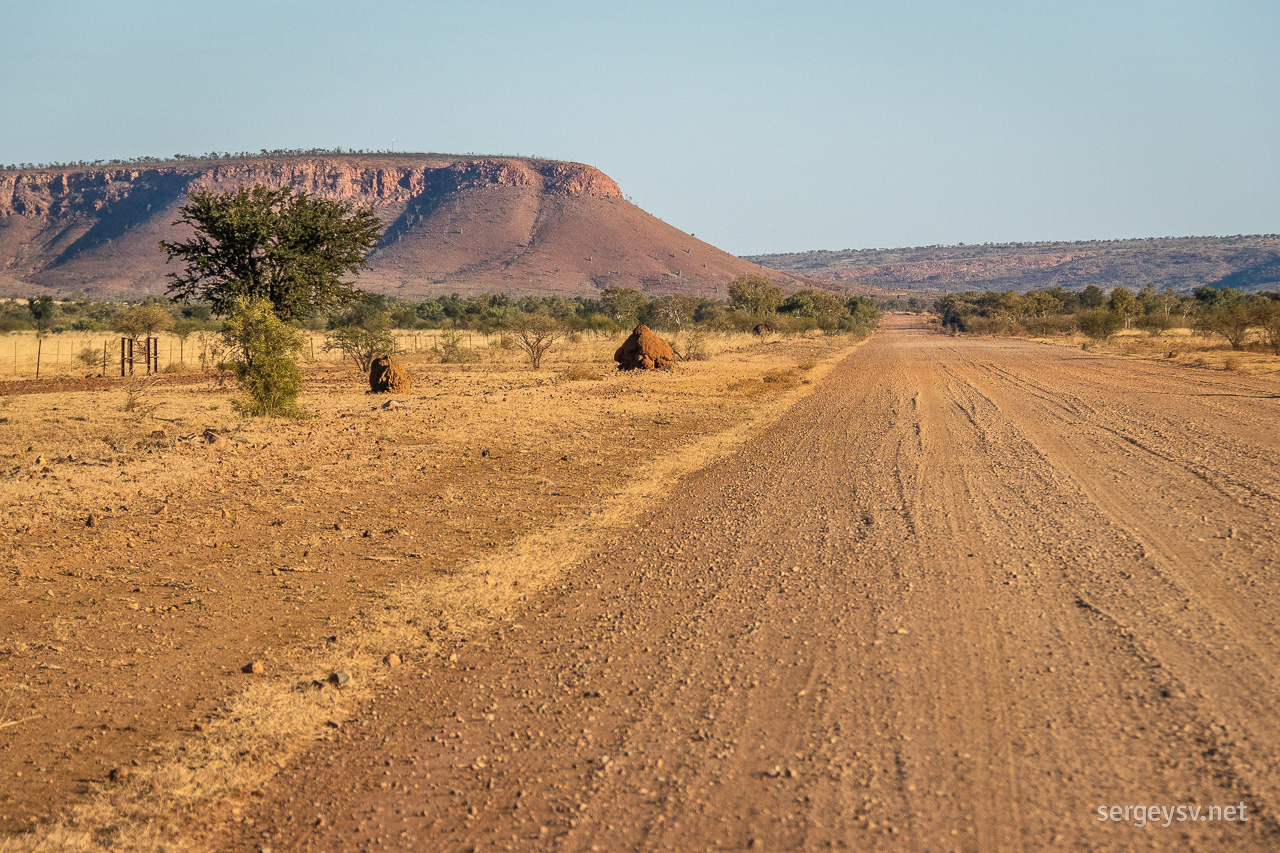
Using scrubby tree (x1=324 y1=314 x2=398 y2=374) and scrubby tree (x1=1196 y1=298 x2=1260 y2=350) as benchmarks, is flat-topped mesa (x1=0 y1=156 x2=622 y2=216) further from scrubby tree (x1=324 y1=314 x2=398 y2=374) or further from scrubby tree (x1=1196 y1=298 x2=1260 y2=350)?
scrubby tree (x1=324 y1=314 x2=398 y2=374)

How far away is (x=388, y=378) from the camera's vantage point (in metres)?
23.3

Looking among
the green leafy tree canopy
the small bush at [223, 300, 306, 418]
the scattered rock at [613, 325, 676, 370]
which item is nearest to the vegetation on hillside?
the scattered rock at [613, 325, 676, 370]

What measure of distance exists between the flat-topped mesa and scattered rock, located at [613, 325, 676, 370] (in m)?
136

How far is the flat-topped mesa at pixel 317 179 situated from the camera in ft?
493

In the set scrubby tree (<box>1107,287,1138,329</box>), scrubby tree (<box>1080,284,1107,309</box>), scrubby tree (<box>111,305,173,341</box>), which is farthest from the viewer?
scrubby tree (<box>1080,284,1107,309</box>)

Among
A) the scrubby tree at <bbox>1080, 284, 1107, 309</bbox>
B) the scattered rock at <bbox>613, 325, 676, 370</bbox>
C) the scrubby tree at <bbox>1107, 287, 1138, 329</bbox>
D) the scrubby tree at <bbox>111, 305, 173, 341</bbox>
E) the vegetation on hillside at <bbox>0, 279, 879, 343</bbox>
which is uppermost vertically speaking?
the scrubby tree at <bbox>1080, 284, 1107, 309</bbox>

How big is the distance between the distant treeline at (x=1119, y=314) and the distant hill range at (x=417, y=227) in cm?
5069

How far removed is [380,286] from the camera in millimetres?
125562

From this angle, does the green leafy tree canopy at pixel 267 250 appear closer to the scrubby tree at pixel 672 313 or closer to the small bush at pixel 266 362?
the small bush at pixel 266 362

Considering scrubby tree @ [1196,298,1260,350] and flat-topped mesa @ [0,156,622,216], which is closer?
scrubby tree @ [1196,298,1260,350]

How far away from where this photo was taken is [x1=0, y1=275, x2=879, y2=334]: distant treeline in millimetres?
54406

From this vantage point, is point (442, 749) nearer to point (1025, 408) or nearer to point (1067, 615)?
point (1067, 615)

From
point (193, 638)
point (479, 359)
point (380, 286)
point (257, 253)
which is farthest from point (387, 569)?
point (380, 286)

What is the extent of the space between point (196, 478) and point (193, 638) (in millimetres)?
5828
